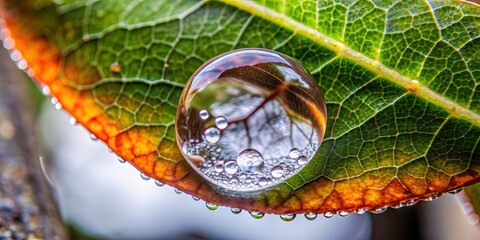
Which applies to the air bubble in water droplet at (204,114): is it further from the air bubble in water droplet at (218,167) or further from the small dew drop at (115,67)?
the small dew drop at (115,67)

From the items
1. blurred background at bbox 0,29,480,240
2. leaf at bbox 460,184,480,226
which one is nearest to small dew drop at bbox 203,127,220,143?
leaf at bbox 460,184,480,226

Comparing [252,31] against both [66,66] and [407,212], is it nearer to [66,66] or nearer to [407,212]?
[66,66]

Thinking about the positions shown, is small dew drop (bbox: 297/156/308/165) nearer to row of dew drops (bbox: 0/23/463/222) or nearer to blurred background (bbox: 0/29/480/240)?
row of dew drops (bbox: 0/23/463/222)

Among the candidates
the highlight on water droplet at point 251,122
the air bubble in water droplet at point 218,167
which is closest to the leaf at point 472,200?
the highlight on water droplet at point 251,122

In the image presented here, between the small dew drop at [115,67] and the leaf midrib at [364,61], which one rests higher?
the small dew drop at [115,67]

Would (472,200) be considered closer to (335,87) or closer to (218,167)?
(335,87)

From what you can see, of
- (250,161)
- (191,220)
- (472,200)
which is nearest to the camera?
(250,161)

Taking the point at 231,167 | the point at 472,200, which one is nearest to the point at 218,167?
the point at 231,167
